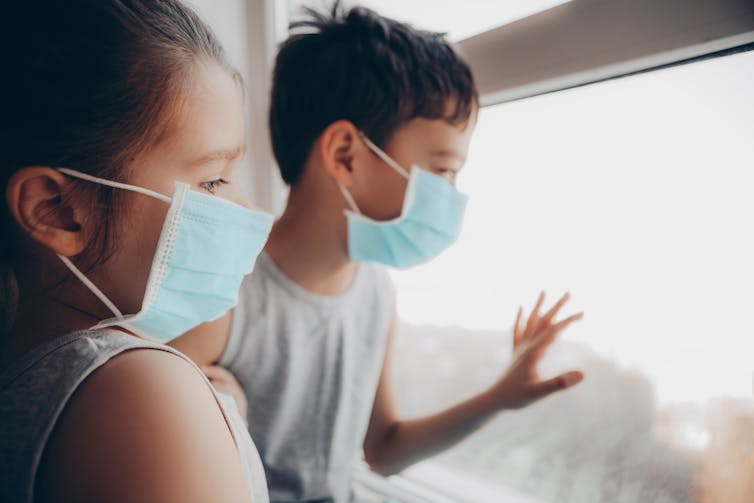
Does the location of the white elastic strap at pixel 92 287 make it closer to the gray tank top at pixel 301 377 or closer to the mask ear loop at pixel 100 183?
the mask ear loop at pixel 100 183

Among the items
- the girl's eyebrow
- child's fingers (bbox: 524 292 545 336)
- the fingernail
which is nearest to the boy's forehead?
the girl's eyebrow

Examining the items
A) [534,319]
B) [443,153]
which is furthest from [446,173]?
[534,319]

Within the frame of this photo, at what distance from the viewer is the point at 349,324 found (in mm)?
1048

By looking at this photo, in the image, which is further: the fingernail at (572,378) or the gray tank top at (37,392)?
the fingernail at (572,378)

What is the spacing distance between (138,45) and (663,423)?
1.07 metres

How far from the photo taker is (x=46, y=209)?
0.53m

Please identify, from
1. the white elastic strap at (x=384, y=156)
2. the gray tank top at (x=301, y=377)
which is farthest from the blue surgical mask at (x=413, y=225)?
the gray tank top at (x=301, y=377)

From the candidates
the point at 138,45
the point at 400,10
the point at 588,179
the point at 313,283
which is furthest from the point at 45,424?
the point at 400,10

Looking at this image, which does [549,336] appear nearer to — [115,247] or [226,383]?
[226,383]

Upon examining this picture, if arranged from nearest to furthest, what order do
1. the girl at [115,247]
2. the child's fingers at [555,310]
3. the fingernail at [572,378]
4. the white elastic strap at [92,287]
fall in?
the girl at [115,247], the white elastic strap at [92,287], the fingernail at [572,378], the child's fingers at [555,310]

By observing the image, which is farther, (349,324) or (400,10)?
(400,10)

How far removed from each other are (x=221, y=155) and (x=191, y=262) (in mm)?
150

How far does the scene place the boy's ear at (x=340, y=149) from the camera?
0.92 metres

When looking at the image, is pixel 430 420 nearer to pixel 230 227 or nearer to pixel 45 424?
pixel 230 227
